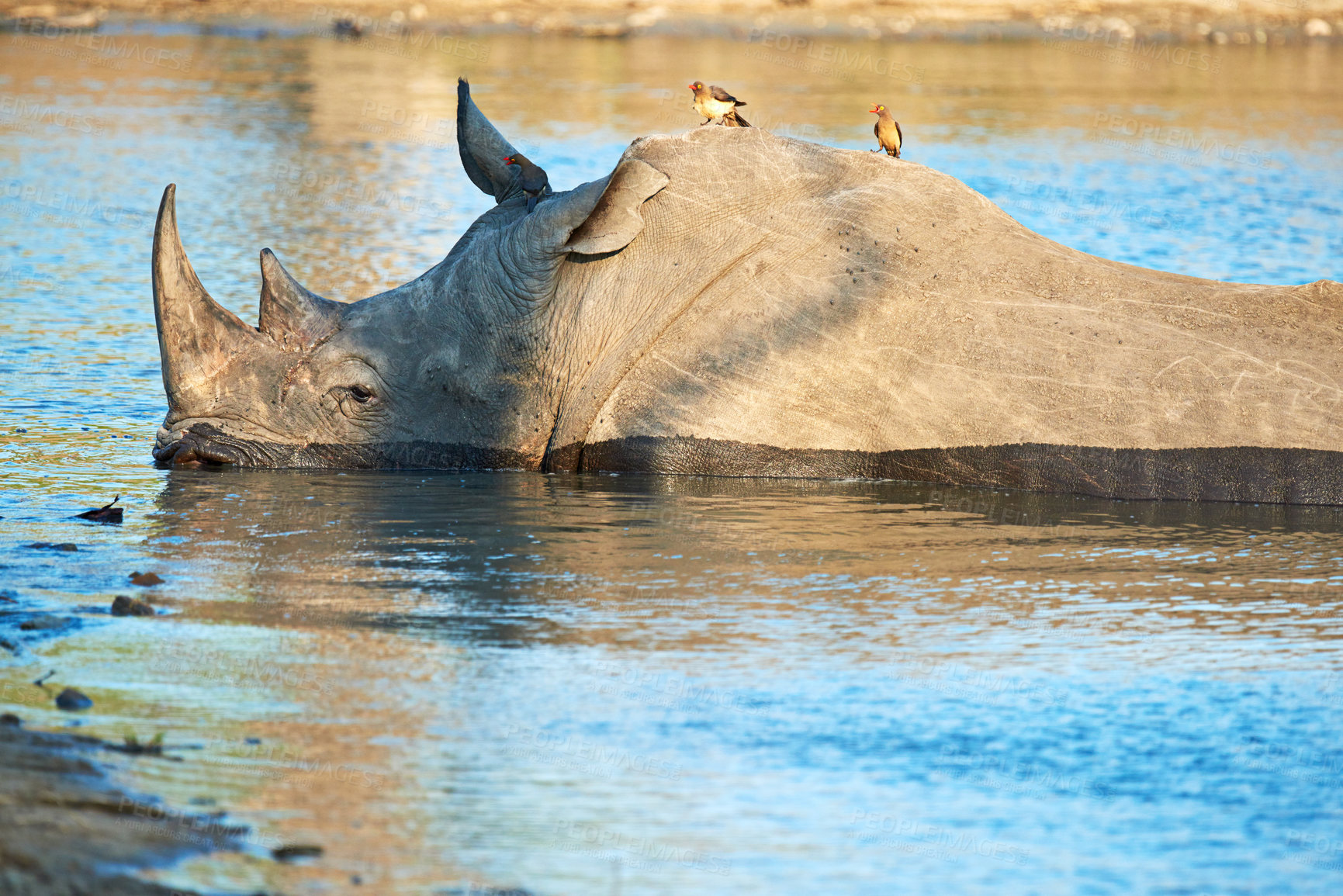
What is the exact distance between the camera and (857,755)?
4598 mm

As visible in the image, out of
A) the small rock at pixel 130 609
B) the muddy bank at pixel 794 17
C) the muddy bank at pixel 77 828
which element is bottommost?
the muddy bank at pixel 77 828

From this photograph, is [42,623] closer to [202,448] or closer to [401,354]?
[202,448]

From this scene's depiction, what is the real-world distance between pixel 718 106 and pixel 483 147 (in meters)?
1.65

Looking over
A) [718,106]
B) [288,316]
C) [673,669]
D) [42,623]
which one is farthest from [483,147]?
[673,669]

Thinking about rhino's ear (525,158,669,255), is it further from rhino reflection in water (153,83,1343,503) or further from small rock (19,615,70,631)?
small rock (19,615,70,631)

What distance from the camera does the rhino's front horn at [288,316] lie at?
8016 mm

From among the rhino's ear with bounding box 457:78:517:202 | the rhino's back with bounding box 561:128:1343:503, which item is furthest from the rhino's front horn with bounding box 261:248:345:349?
the rhino's back with bounding box 561:128:1343:503

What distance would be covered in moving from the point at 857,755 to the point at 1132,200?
1448cm

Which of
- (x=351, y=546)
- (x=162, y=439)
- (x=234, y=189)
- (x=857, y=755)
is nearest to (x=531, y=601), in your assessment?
(x=351, y=546)

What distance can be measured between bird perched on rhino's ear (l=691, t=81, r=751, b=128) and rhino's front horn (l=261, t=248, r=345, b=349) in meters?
2.23

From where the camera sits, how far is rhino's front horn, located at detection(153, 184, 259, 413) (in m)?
7.85

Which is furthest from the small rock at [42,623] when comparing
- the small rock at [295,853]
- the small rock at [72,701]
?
the small rock at [295,853]

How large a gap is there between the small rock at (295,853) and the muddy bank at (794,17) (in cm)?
3450

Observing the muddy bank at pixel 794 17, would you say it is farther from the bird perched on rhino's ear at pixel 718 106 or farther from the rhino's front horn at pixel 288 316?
the rhino's front horn at pixel 288 316
